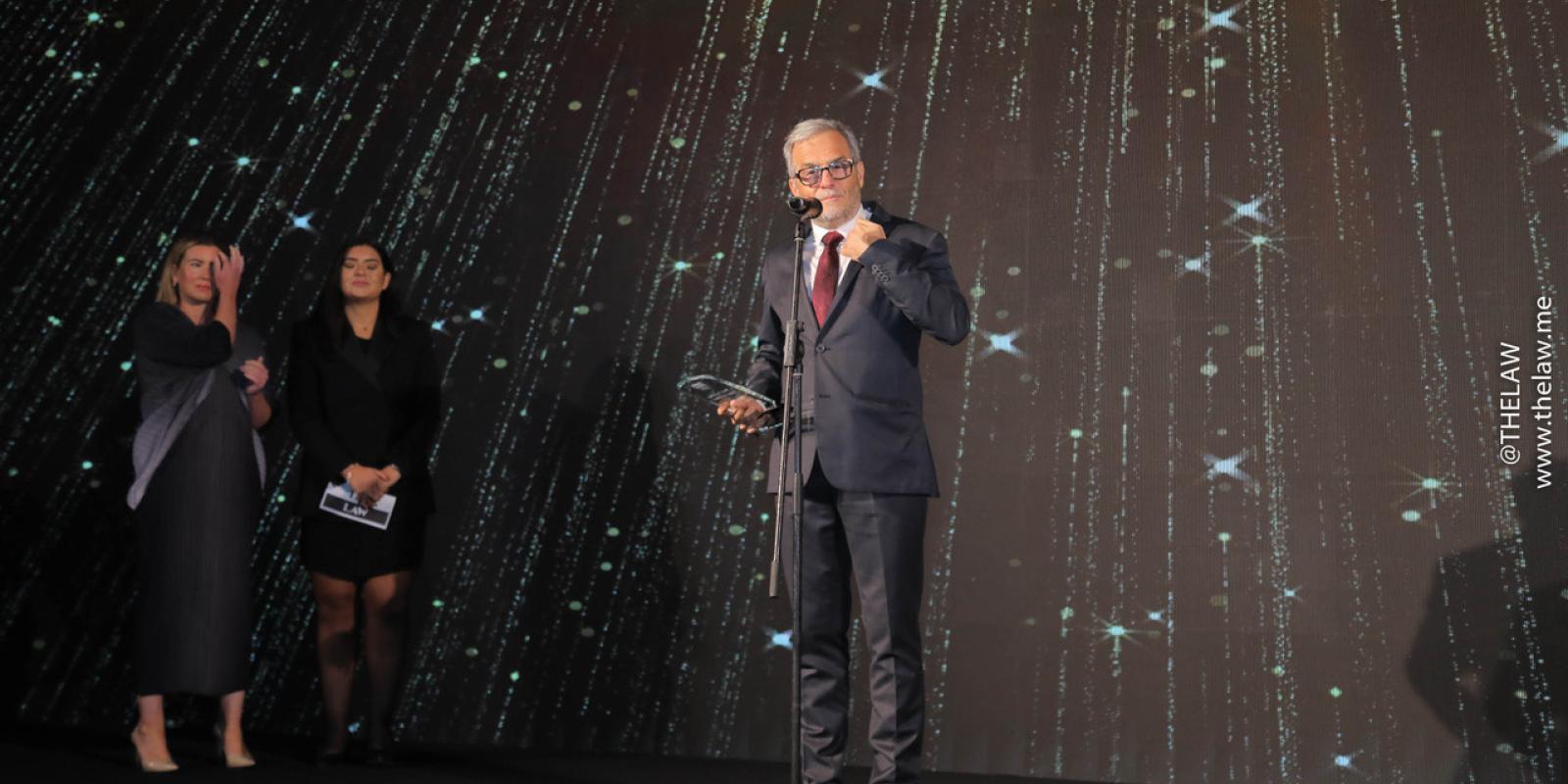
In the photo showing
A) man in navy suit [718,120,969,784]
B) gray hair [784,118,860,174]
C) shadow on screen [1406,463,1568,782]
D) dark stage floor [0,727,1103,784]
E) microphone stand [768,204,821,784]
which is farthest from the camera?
dark stage floor [0,727,1103,784]

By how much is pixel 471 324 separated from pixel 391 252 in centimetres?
35

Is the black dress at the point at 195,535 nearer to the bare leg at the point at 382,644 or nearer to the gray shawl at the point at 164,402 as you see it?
the gray shawl at the point at 164,402

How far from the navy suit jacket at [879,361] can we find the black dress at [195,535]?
5.44 feet

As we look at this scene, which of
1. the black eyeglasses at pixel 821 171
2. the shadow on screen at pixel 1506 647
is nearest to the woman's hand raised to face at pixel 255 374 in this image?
the black eyeglasses at pixel 821 171

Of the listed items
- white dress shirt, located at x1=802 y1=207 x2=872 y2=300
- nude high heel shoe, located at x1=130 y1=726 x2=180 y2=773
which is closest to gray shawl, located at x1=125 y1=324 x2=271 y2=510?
nude high heel shoe, located at x1=130 y1=726 x2=180 y2=773

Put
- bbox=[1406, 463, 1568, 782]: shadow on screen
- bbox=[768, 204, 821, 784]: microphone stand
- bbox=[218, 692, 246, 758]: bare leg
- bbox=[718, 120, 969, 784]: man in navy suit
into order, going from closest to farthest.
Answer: bbox=[768, 204, 821, 784]: microphone stand
bbox=[718, 120, 969, 784]: man in navy suit
bbox=[1406, 463, 1568, 782]: shadow on screen
bbox=[218, 692, 246, 758]: bare leg

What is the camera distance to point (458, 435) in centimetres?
414

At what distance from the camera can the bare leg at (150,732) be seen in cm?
335

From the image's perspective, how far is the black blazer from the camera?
3.49 metres

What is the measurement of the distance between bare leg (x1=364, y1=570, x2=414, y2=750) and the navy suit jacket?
1.44 meters

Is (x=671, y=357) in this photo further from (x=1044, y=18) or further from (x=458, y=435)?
(x=1044, y=18)

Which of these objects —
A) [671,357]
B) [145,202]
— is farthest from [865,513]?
[145,202]

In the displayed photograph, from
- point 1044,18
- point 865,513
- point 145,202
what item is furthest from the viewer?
point 145,202

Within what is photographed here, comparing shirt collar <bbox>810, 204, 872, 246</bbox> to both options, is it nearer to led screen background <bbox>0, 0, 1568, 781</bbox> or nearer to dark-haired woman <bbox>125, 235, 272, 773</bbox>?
led screen background <bbox>0, 0, 1568, 781</bbox>
